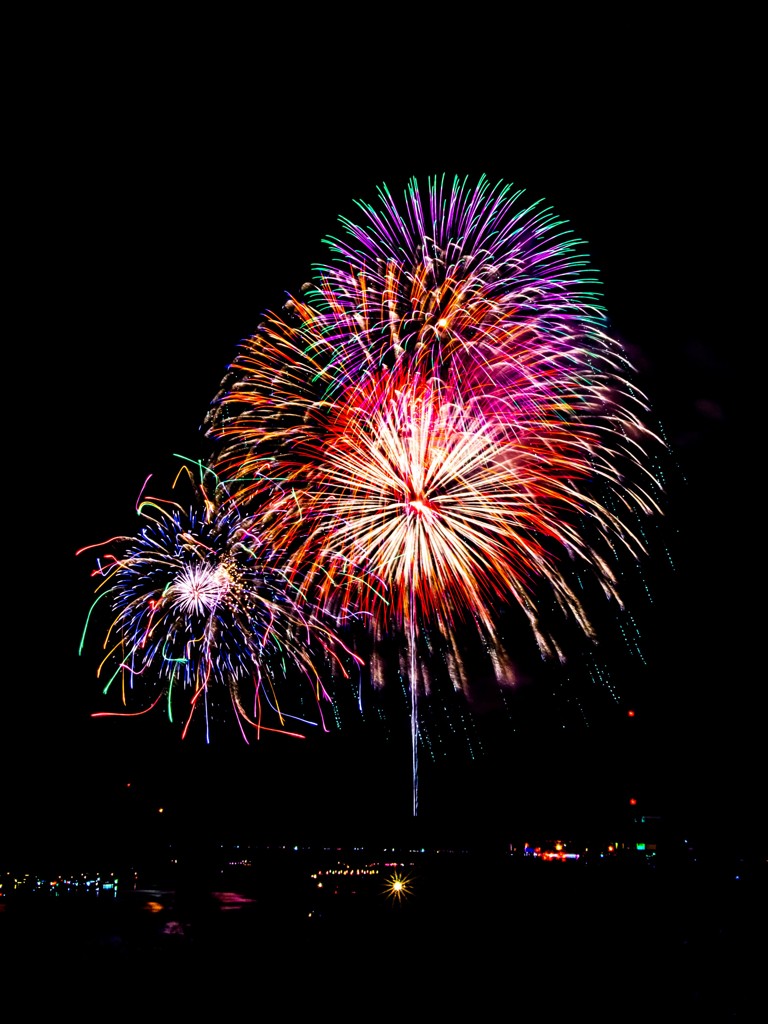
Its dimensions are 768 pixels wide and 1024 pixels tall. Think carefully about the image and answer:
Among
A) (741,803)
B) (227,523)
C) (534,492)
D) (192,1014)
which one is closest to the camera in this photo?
(192,1014)

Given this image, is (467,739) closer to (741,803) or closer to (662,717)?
(662,717)

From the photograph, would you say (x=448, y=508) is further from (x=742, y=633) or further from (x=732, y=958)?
(x=742, y=633)

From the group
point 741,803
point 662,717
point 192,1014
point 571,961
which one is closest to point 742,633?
point 662,717

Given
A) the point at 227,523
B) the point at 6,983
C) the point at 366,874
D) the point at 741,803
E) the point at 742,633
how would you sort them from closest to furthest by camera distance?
the point at 6,983 → the point at 366,874 → the point at 227,523 → the point at 741,803 → the point at 742,633

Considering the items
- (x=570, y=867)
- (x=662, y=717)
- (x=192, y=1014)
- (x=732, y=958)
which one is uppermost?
(x=662, y=717)

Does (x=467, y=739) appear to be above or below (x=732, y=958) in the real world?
above

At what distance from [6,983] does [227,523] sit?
9326mm

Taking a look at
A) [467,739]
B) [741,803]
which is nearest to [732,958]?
[741,803]

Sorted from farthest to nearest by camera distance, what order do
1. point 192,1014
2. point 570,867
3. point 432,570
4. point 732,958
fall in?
point 432,570 → point 570,867 → point 732,958 → point 192,1014

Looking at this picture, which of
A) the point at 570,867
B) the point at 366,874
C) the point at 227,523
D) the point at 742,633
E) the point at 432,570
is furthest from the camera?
the point at 742,633

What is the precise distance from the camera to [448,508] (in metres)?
14.3

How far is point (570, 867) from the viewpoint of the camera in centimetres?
1150

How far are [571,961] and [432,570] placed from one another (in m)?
7.46

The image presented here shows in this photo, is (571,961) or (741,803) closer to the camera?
(571,961)
